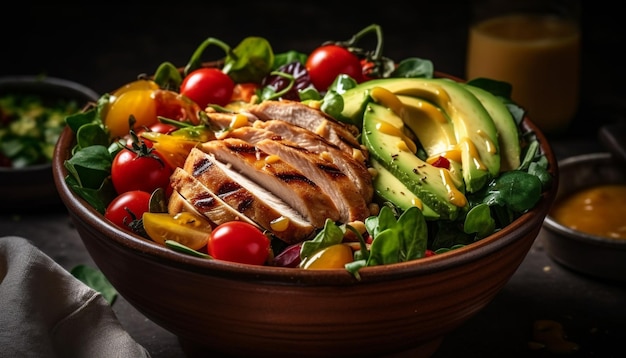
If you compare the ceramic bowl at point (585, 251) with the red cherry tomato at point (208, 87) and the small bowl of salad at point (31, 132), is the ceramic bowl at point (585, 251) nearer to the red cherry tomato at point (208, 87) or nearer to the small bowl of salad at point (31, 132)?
the red cherry tomato at point (208, 87)

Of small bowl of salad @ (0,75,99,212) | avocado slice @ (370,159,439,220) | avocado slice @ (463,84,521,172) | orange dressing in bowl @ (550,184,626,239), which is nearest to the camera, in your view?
avocado slice @ (370,159,439,220)

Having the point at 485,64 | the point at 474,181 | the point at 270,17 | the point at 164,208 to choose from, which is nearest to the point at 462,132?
the point at 474,181

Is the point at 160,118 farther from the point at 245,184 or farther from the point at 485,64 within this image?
the point at 485,64

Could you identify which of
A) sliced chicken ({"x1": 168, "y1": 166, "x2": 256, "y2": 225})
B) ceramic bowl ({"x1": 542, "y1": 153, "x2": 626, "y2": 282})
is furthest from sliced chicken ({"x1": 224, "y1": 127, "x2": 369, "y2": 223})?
ceramic bowl ({"x1": 542, "y1": 153, "x2": 626, "y2": 282})

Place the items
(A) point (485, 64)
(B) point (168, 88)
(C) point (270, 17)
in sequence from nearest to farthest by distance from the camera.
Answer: (B) point (168, 88) → (A) point (485, 64) → (C) point (270, 17)

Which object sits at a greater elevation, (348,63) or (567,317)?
(348,63)

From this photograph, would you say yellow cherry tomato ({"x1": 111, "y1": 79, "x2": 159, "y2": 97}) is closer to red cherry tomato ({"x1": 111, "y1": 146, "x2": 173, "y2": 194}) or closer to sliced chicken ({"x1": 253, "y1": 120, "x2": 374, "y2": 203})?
red cherry tomato ({"x1": 111, "y1": 146, "x2": 173, "y2": 194})
